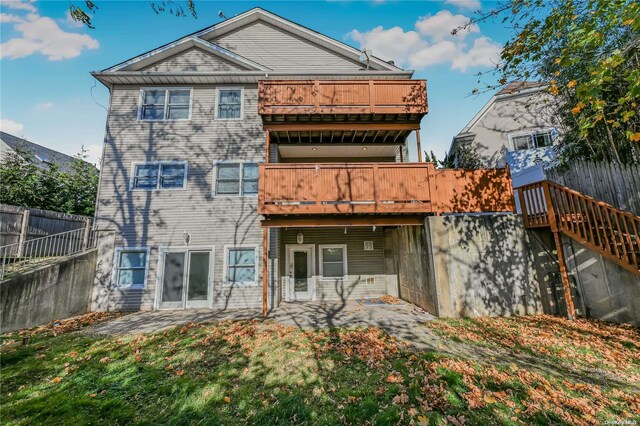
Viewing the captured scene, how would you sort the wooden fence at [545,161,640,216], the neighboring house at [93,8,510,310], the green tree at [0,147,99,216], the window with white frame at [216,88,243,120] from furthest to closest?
the green tree at [0,147,99,216] < the window with white frame at [216,88,243,120] < the neighboring house at [93,8,510,310] < the wooden fence at [545,161,640,216]

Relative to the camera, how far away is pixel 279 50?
12.5 m

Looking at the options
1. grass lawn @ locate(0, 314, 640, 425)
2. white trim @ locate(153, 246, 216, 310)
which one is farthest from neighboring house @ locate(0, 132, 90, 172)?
grass lawn @ locate(0, 314, 640, 425)

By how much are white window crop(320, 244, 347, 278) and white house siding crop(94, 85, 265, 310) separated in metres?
2.85

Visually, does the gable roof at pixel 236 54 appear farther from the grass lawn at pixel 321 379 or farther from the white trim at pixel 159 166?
the grass lawn at pixel 321 379

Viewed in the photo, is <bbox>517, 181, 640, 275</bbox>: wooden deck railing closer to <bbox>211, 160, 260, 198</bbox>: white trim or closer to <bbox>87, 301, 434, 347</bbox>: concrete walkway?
<bbox>87, 301, 434, 347</bbox>: concrete walkway

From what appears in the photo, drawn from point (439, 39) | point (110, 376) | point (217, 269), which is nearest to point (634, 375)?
point (439, 39)

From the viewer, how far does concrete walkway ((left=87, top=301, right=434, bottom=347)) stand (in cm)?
700

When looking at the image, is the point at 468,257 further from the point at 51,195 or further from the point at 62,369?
the point at 51,195

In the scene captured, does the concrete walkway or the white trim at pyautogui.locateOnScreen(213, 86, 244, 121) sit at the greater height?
the white trim at pyautogui.locateOnScreen(213, 86, 244, 121)

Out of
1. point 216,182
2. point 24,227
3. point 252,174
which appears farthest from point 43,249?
point 252,174

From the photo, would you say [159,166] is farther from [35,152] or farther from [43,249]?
[35,152]

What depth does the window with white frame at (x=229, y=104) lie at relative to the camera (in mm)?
11077

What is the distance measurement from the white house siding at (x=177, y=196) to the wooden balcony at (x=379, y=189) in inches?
104

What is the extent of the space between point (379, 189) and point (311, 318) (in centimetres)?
453
